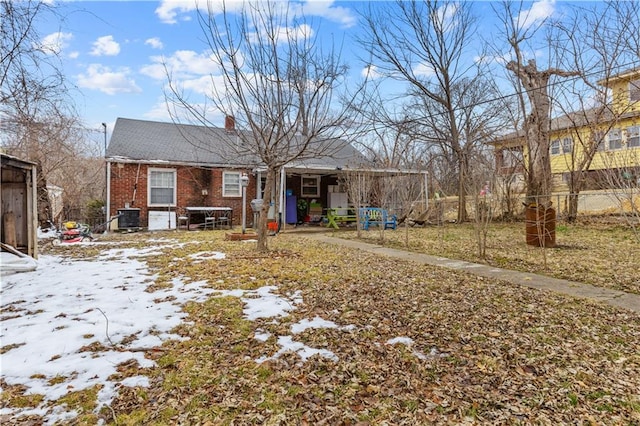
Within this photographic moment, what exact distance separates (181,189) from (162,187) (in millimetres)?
659

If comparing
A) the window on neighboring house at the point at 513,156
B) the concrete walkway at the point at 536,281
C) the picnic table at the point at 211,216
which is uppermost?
the window on neighboring house at the point at 513,156

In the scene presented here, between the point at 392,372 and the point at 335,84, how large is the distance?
5432 millimetres

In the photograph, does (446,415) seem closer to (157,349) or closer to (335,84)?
(157,349)

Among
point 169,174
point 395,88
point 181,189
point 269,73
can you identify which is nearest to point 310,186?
point 181,189

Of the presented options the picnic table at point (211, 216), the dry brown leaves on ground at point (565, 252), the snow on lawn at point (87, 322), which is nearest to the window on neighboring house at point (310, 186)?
the picnic table at point (211, 216)

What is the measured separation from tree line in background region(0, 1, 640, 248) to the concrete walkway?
1.44 m

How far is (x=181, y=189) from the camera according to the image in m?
13.5

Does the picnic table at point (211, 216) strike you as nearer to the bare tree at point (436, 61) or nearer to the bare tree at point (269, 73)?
the bare tree at point (269, 73)

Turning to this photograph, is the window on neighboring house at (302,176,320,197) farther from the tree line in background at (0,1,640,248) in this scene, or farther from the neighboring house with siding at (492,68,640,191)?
the neighboring house with siding at (492,68,640,191)

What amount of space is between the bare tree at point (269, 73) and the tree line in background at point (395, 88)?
0.07 feet

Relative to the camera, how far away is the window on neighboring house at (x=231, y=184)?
14203 mm

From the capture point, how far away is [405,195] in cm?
1347

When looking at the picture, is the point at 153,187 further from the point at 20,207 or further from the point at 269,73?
the point at 269,73

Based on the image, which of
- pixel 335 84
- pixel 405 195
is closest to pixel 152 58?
pixel 335 84
